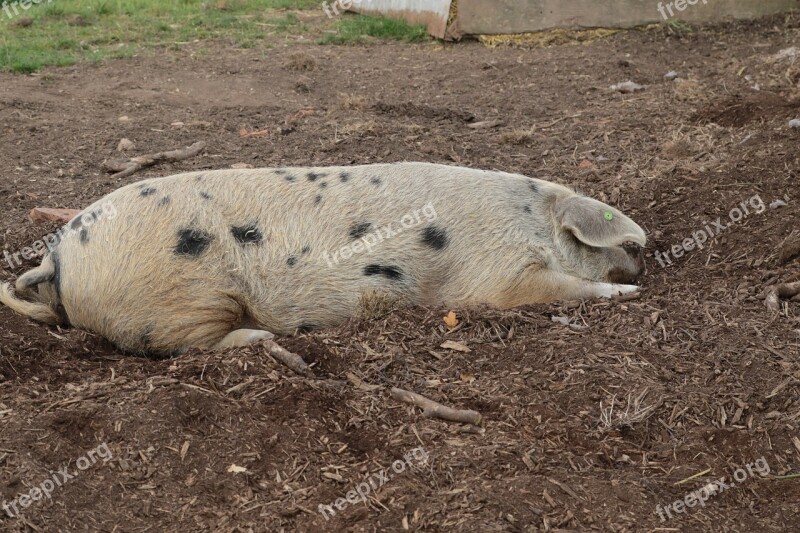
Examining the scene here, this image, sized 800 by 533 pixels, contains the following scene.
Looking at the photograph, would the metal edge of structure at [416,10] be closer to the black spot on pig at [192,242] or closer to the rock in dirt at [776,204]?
the rock in dirt at [776,204]

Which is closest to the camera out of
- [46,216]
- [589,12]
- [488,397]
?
[488,397]

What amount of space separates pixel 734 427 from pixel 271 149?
519 centimetres

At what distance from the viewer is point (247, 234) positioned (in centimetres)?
500

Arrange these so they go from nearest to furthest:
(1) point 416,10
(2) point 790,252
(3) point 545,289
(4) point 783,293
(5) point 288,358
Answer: (5) point 288,358
(4) point 783,293
(3) point 545,289
(2) point 790,252
(1) point 416,10

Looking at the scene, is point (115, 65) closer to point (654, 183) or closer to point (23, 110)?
point (23, 110)

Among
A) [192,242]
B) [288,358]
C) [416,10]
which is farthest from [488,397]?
[416,10]

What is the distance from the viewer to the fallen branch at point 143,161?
7574mm

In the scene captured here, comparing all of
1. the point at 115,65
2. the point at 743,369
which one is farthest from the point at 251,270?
the point at 115,65

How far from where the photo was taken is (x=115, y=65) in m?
11.2

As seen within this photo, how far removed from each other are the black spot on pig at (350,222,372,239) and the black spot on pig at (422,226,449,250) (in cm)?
32

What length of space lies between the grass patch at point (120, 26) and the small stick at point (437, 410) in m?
8.45

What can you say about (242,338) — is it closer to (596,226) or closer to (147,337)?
(147,337)

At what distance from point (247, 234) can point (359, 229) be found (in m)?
0.61

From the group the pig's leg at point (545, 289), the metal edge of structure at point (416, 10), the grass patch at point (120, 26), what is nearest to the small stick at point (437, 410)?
the pig's leg at point (545, 289)
